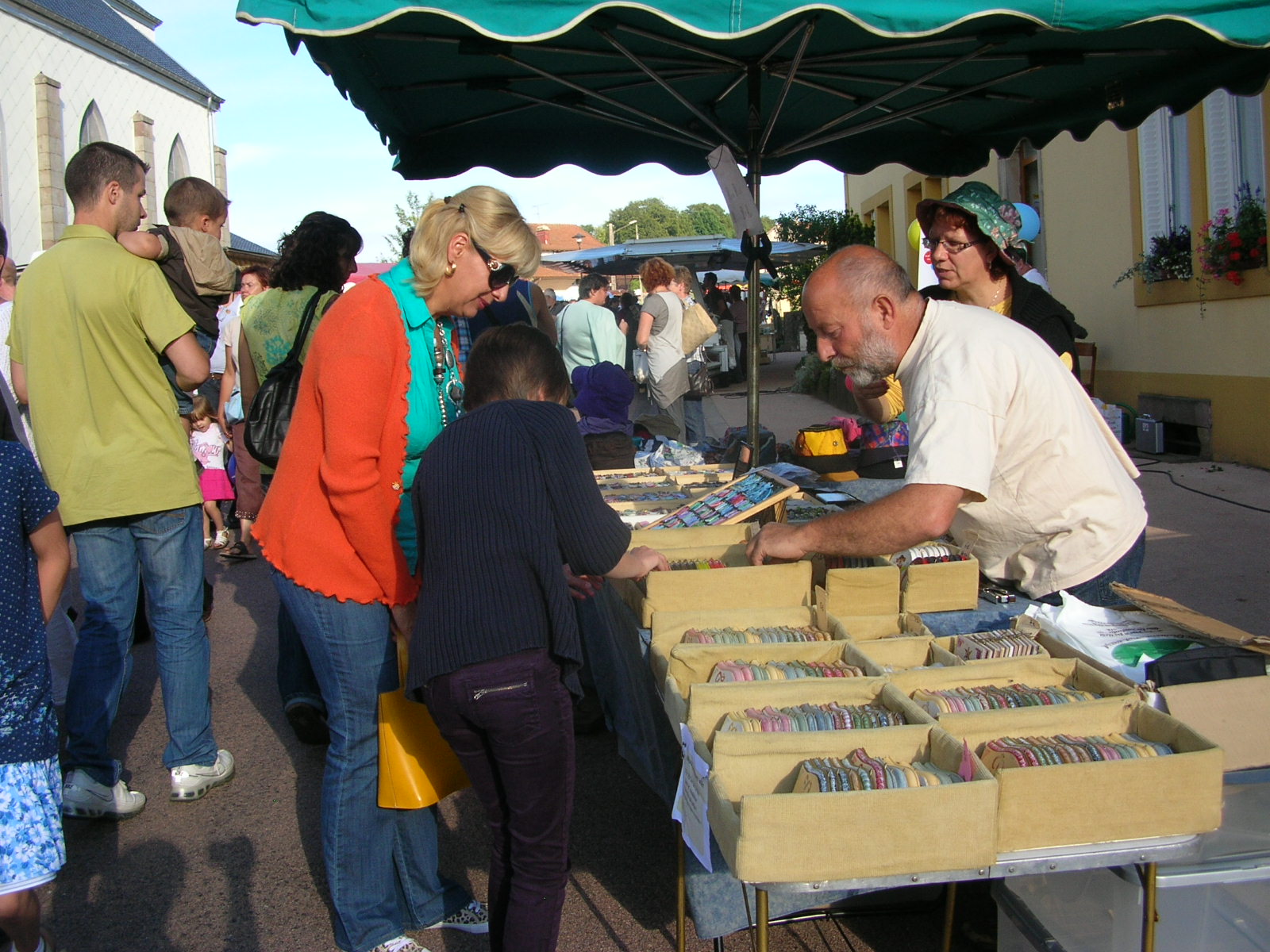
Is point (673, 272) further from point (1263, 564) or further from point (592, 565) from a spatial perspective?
point (592, 565)

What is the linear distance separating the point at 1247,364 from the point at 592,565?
750 cm

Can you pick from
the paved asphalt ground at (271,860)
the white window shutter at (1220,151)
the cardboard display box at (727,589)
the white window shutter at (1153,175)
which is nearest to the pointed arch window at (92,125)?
the white window shutter at (1153,175)

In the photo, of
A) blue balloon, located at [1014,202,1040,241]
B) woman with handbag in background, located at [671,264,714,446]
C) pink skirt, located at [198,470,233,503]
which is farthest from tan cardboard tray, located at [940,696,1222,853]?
pink skirt, located at [198,470,233,503]

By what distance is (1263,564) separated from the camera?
18.7 ft

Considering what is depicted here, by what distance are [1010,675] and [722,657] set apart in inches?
23.5

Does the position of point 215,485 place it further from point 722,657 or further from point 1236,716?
point 1236,716

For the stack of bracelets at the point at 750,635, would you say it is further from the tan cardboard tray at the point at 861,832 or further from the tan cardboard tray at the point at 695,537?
the tan cardboard tray at the point at 861,832

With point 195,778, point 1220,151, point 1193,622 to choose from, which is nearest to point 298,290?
point 195,778

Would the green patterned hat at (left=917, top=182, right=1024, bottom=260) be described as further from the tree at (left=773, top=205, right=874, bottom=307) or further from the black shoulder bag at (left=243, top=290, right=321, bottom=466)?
the tree at (left=773, top=205, right=874, bottom=307)

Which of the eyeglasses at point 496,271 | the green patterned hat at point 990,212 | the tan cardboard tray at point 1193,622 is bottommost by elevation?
the tan cardboard tray at point 1193,622

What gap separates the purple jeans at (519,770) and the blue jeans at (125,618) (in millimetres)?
1827

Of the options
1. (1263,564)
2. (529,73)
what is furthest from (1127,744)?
(1263,564)

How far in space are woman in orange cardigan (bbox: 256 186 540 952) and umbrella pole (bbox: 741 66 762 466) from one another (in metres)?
2.05

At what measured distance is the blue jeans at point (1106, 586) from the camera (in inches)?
100
